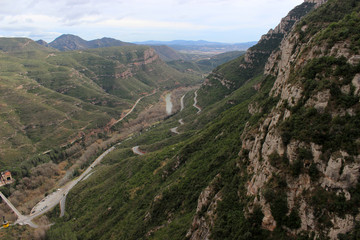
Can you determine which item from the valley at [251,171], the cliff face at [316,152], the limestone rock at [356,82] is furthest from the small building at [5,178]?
the limestone rock at [356,82]

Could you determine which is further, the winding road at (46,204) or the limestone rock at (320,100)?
the winding road at (46,204)

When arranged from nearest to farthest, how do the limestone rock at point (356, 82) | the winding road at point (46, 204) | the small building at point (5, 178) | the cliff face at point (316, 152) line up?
the cliff face at point (316, 152)
the limestone rock at point (356, 82)
the winding road at point (46, 204)
the small building at point (5, 178)

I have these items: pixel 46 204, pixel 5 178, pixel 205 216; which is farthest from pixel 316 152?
pixel 5 178

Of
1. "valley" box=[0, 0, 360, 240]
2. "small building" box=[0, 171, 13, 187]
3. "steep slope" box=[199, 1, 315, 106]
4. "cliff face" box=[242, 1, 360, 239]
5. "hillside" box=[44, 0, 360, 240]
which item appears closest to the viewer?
"cliff face" box=[242, 1, 360, 239]

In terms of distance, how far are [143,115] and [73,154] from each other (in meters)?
67.3

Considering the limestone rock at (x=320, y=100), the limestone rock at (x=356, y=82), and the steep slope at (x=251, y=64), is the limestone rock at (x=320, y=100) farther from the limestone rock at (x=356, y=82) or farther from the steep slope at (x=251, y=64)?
the steep slope at (x=251, y=64)

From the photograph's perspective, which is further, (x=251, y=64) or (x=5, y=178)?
(x=251, y=64)

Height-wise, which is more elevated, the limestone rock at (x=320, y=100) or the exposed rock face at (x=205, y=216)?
the limestone rock at (x=320, y=100)

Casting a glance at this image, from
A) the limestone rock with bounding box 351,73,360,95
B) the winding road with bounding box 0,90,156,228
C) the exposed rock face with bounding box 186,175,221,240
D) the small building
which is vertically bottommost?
the winding road with bounding box 0,90,156,228

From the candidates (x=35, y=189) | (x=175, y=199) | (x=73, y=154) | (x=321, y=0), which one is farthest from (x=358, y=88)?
(x=73, y=154)

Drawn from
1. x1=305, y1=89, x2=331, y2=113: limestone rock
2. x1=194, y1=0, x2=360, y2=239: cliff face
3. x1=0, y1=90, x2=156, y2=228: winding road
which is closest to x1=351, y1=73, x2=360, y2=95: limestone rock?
x1=194, y1=0, x2=360, y2=239: cliff face

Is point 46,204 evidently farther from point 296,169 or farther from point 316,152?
point 316,152

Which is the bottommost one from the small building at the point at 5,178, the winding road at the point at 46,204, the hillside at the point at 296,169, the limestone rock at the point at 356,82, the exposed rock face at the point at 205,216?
the winding road at the point at 46,204

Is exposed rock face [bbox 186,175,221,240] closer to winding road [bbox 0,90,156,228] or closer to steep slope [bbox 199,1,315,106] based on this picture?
winding road [bbox 0,90,156,228]
